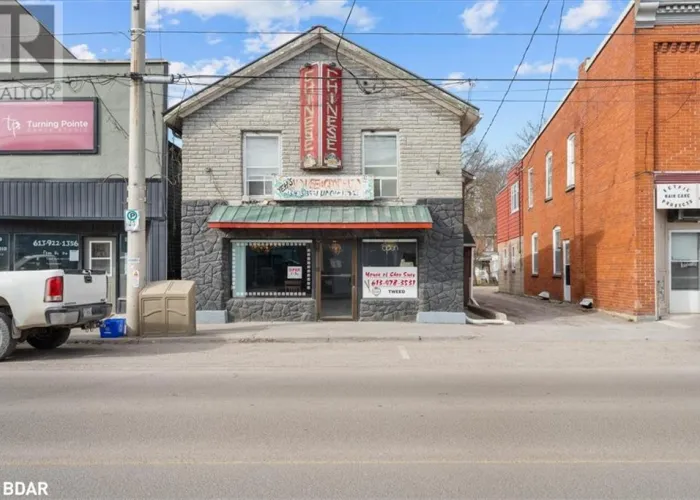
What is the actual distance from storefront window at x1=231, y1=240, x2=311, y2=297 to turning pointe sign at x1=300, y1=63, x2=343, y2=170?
2198 millimetres

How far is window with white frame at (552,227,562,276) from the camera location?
71.5 feet

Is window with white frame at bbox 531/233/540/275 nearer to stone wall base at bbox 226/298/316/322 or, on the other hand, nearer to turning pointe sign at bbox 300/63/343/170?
turning pointe sign at bbox 300/63/343/170

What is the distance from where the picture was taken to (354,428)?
18.2 feet

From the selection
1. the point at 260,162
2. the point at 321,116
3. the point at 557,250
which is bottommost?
the point at 557,250

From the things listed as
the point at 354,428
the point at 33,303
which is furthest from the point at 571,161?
the point at 33,303

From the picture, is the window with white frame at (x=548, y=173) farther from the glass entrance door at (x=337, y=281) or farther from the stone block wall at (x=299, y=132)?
the glass entrance door at (x=337, y=281)

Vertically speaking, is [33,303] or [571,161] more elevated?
[571,161]

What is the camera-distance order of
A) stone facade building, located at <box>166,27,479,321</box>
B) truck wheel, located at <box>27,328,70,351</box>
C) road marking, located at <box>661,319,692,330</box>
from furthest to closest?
1. stone facade building, located at <box>166,27,479,321</box>
2. road marking, located at <box>661,319,692,330</box>
3. truck wheel, located at <box>27,328,70,351</box>

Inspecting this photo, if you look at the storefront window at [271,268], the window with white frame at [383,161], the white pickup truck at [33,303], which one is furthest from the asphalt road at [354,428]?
the window with white frame at [383,161]

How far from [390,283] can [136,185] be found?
655 cm

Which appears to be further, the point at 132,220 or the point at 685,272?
the point at 685,272

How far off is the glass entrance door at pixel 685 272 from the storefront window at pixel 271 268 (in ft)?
31.3

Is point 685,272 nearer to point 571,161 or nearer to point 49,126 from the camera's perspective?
point 571,161

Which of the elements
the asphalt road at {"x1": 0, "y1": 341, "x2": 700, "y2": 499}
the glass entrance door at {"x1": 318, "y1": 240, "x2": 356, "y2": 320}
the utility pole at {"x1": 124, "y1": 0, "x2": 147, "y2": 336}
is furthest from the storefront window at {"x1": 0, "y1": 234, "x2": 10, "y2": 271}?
the glass entrance door at {"x1": 318, "y1": 240, "x2": 356, "y2": 320}
